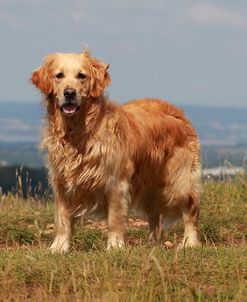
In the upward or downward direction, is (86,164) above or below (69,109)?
below

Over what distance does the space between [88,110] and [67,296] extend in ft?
9.89

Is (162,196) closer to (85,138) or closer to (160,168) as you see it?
(160,168)

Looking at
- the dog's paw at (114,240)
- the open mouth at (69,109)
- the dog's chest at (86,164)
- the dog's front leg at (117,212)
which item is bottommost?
the dog's paw at (114,240)

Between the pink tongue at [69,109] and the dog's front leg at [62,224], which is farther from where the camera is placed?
the dog's front leg at [62,224]

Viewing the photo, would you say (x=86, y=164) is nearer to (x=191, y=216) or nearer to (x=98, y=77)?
(x=98, y=77)

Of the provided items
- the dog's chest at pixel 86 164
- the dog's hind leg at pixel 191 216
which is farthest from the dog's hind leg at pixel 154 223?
the dog's chest at pixel 86 164

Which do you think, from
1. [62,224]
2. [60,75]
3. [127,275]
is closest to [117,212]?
[62,224]

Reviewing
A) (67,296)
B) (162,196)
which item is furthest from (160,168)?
(67,296)

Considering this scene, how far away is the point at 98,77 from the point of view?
9547 mm

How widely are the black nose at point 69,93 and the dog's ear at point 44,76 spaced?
1.03 ft

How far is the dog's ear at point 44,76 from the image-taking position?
9.50m

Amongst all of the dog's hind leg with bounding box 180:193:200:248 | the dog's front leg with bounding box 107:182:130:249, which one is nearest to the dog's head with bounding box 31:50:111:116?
the dog's front leg with bounding box 107:182:130:249

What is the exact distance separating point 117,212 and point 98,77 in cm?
129

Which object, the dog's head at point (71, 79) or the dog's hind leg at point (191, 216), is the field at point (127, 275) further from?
the dog's hind leg at point (191, 216)
